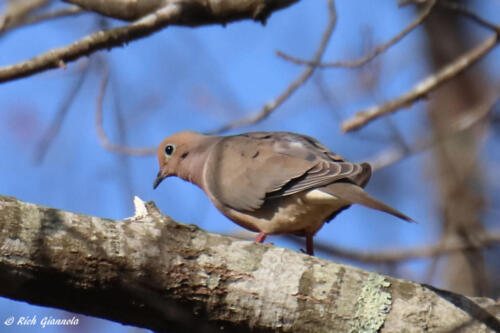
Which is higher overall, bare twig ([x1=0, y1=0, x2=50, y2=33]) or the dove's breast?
bare twig ([x1=0, y1=0, x2=50, y2=33])

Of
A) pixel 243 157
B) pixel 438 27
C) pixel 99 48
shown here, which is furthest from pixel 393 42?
pixel 438 27

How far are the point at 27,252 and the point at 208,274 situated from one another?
0.67m

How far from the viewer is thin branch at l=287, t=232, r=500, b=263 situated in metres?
5.36

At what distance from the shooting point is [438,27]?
311 inches

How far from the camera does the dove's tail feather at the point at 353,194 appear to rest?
11.7ft

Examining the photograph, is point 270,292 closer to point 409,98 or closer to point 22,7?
point 409,98

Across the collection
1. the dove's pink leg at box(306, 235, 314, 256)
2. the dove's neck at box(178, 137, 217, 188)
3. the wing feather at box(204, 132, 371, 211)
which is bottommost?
the dove's pink leg at box(306, 235, 314, 256)

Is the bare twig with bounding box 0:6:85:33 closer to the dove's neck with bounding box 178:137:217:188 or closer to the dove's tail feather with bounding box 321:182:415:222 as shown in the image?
the dove's neck with bounding box 178:137:217:188

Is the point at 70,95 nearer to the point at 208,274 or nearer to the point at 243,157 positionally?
the point at 243,157

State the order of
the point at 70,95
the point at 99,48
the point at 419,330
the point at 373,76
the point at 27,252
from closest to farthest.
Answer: the point at 27,252, the point at 419,330, the point at 99,48, the point at 70,95, the point at 373,76

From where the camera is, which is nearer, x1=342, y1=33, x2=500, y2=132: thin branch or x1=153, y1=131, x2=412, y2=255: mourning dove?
x1=153, y1=131, x2=412, y2=255: mourning dove

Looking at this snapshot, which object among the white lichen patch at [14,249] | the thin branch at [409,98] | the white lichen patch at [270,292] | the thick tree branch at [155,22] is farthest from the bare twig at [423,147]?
the white lichen patch at [14,249]

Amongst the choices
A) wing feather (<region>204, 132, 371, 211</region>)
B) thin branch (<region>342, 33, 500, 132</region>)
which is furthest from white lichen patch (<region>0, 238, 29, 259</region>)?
thin branch (<region>342, 33, 500, 132</region>)

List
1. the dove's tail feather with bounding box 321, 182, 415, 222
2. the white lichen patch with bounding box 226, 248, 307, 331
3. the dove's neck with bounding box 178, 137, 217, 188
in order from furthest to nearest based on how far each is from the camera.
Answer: the dove's neck with bounding box 178, 137, 217, 188 → the dove's tail feather with bounding box 321, 182, 415, 222 → the white lichen patch with bounding box 226, 248, 307, 331
